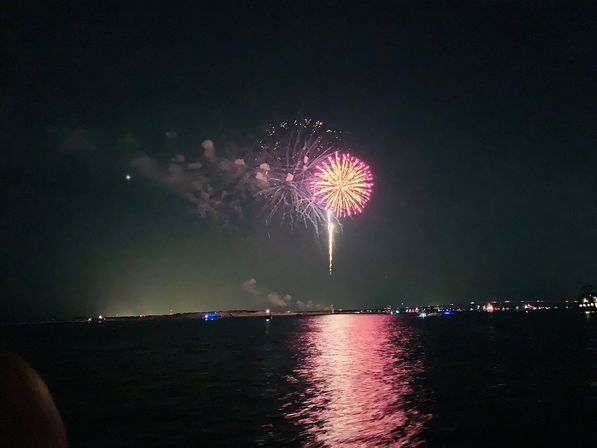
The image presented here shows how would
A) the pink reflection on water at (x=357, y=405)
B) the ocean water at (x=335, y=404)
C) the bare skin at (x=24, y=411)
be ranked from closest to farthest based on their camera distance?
the bare skin at (x=24, y=411) → the pink reflection on water at (x=357, y=405) → the ocean water at (x=335, y=404)

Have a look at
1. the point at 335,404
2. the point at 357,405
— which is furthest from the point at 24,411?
the point at 335,404

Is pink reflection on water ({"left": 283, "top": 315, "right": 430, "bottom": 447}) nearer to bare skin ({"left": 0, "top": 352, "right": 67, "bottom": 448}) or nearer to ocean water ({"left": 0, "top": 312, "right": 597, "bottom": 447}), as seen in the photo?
ocean water ({"left": 0, "top": 312, "right": 597, "bottom": 447})

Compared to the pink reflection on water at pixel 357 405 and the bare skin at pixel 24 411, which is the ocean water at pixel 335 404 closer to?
the pink reflection on water at pixel 357 405

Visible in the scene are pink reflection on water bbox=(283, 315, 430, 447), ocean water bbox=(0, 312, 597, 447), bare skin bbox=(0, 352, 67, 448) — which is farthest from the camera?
ocean water bbox=(0, 312, 597, 447)

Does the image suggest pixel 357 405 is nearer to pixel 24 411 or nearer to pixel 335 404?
pixel 335 404

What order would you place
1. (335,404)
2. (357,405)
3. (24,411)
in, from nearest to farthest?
(24,411)
(357,405)
(335,404)

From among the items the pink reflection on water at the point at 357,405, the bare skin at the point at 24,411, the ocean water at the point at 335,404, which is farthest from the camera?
the ocean water at the point at 335,404

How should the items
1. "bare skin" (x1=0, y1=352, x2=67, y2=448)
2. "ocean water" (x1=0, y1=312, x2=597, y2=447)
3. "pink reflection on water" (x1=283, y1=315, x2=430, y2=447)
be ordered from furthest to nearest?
"ocean water" (x1=0, y1=312, x2=597, y2=447), "pink reflection on water" (x1=283, y1=315, x2=430, y2=447), "bare skin" (x1=0, y1=352, x2=67, y2=448)

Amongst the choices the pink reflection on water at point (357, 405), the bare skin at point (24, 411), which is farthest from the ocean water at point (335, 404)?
the bare skin at point (24, 411)

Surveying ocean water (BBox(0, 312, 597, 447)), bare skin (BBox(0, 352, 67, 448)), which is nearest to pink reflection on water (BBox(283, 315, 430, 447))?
ocean water (BBox(0, 312, 597, 447))

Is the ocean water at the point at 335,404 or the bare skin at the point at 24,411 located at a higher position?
the bare skin at the point at 24,411

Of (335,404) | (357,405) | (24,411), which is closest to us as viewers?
(24,411)

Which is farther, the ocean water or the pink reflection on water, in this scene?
the ocean water

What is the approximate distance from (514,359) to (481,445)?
118 feet
